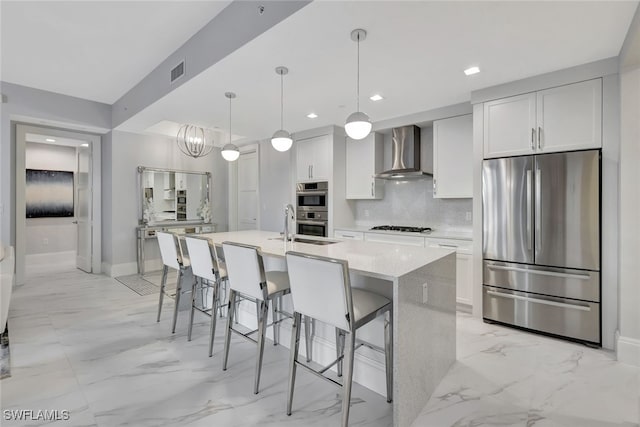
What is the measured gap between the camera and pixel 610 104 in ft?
8.64

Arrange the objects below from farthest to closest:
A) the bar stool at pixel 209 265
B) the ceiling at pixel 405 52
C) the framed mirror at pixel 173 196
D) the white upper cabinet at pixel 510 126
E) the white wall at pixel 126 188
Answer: the framed mirror at pixel 173 196, the white wall at pixel 126 188, the white upper cabinet at pixel 510 126, the bar stool at pixel 209 265, the ceiling at pixel 405 52

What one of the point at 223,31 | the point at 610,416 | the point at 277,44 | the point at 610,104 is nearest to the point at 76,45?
the point at 223,31

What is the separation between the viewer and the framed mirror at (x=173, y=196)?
5586mm

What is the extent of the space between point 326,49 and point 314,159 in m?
2.69

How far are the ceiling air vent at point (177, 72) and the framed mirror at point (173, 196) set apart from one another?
9.10 feet

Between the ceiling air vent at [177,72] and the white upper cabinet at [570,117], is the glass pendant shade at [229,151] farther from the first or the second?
the white upper cabinet at [570,117]

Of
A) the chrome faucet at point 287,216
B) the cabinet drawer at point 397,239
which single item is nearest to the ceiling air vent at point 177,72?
the chrome faucet at point 287,216

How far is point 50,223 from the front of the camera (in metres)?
6.48

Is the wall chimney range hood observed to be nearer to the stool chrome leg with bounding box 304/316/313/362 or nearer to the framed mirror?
the stool chrome leg with bounding box 304/316/313/362

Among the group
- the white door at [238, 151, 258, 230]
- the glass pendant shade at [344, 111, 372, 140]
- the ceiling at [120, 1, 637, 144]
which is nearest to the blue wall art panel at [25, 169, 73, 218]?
the white door at [238, 151, 258, 230]

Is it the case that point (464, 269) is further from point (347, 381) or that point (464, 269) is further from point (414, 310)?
point (347, 381)

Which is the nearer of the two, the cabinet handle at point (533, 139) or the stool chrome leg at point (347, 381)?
the stool chrome leg at point (347, 381)

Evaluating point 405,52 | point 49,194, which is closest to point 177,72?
point 405,52

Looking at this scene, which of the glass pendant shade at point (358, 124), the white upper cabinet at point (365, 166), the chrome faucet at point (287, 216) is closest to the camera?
the glass pendant shade at point (358, 124)
